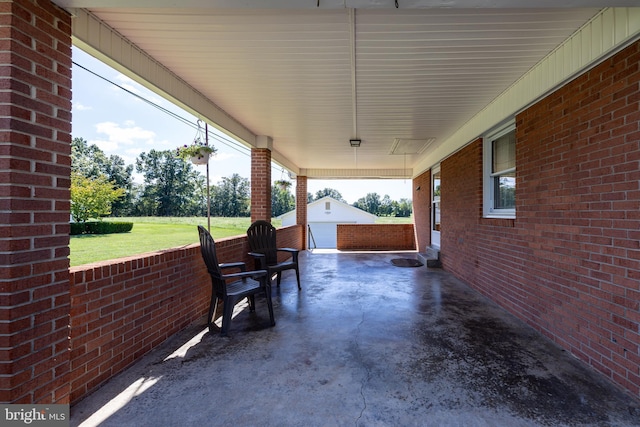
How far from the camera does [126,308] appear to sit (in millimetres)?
2297

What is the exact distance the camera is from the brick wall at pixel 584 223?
204cm

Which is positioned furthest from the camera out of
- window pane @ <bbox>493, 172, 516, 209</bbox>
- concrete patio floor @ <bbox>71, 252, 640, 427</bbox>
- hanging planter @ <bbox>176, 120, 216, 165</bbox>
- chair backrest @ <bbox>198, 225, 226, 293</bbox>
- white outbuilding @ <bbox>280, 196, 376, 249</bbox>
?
white outbuilding @ <bbox>280, 196, 376, 249</bbox>

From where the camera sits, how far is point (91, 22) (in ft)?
7.20

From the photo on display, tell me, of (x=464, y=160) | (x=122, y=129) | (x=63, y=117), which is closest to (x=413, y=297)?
(x=464, y=160)

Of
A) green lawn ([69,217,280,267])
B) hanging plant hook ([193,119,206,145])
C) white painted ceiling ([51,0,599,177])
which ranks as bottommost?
green lawn ([69,217,280,267])

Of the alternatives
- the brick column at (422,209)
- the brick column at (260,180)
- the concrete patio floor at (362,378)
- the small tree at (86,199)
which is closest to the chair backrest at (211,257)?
the concrete patio floor at (362,378)

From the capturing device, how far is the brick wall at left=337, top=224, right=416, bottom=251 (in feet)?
32.9

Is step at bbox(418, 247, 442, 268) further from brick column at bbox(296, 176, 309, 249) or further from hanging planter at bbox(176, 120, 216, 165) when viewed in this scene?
hanging planter at bbox(176, 120, 216, 165)

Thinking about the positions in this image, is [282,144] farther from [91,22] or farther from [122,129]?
[122,129]

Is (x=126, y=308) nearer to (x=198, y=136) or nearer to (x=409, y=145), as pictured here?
(x=198, y=136)

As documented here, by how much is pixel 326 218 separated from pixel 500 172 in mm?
20904

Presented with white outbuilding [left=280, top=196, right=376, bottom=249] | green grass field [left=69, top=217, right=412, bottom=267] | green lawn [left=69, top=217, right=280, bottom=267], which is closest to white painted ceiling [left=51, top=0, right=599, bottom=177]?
green grass field [left=69, top=217, right=412, bottom=267]

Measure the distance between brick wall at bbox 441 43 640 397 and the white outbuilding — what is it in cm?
1945

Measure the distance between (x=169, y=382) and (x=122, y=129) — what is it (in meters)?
34.4
